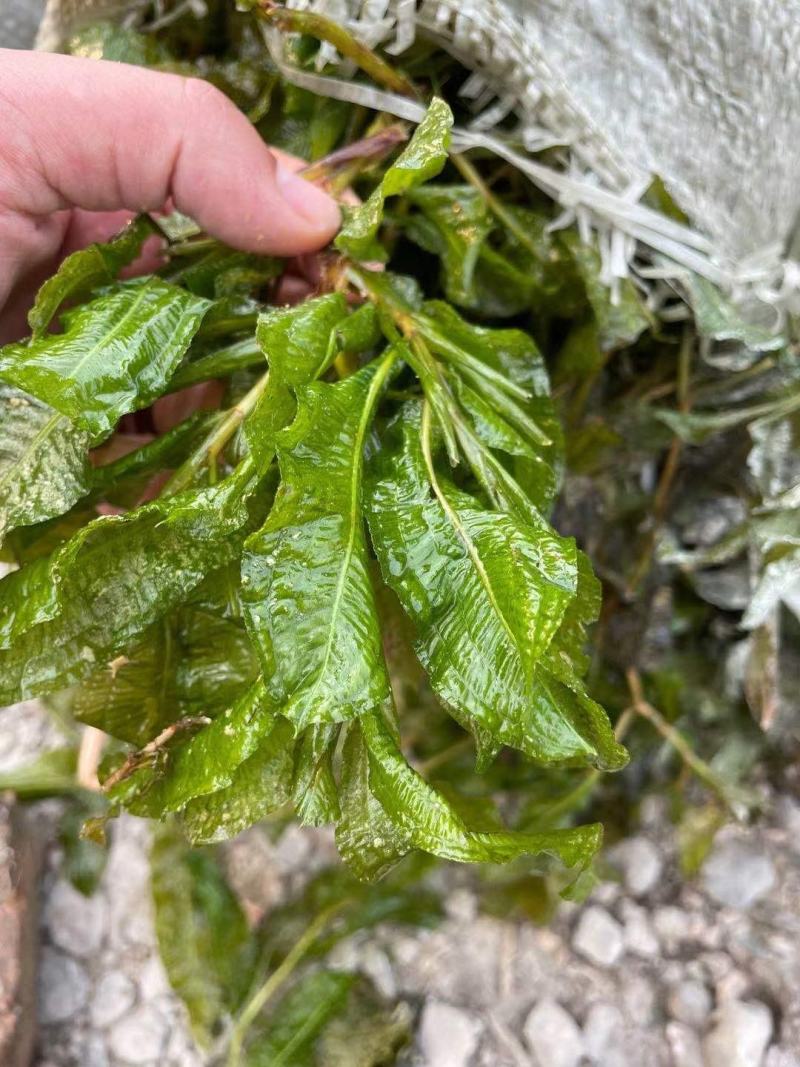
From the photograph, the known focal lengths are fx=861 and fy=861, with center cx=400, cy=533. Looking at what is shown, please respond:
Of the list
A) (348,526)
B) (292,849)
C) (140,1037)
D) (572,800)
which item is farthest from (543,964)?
(348,526)

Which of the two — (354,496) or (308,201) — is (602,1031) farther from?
(308,201)

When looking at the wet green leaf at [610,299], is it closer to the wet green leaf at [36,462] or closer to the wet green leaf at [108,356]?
the wet green leaf at [108,356]

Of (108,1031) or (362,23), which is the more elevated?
(362,23)

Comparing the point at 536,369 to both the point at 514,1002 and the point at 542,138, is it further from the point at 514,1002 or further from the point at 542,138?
the point at 514,1002

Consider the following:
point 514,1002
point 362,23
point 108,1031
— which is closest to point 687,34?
point 362,23

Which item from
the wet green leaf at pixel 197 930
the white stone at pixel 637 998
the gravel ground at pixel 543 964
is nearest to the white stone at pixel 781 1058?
the gravel ground at pixel 543 964
